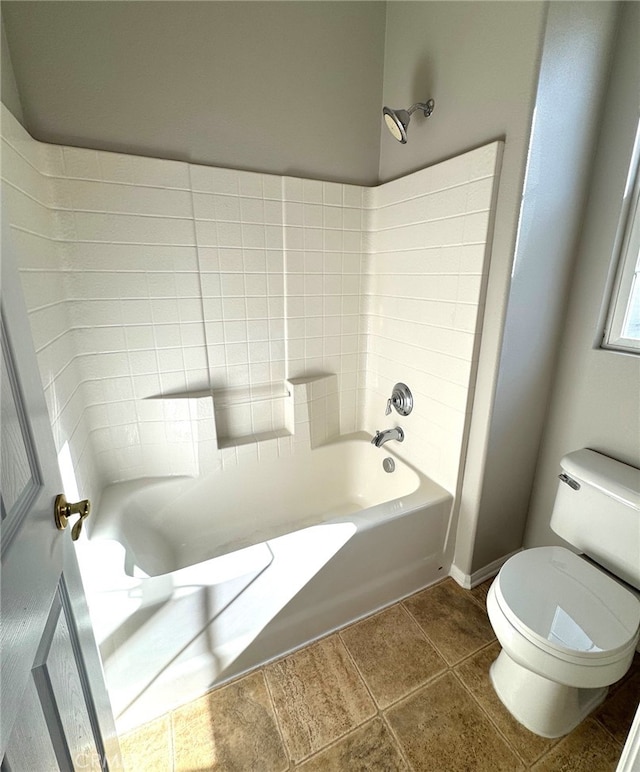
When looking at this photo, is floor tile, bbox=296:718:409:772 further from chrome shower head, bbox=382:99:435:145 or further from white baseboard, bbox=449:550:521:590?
chrome shower head, bbox=382:99:435:145

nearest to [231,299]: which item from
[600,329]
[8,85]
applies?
[8,85]

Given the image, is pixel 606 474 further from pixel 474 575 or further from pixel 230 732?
pixel 230 732

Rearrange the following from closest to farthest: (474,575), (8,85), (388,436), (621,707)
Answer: (8,85), (621,707), (474,575), (388,436)

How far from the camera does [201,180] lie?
1573 millimetres

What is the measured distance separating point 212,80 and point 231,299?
33.8 inches

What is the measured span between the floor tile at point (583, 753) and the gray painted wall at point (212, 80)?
2354mm

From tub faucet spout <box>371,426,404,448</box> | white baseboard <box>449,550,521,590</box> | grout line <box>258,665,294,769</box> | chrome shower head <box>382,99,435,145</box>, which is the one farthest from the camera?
tub faucet spout <box>371,426,404,448</box>

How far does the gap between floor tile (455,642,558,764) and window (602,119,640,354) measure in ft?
4.21

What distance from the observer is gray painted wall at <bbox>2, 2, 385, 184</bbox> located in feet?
4.23

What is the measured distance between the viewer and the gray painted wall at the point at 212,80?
129 centimetres

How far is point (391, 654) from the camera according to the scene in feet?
4.76

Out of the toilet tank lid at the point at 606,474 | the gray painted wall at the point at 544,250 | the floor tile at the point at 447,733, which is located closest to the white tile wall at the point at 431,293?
the gray painted wall at the point at 544,250

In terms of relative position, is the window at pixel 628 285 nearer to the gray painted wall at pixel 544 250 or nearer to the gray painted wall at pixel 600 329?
the gray painted wall at pixel 600 329

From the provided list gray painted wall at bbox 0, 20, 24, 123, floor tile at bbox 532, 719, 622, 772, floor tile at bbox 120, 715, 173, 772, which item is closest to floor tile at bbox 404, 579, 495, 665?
floor tile at bbox 532, 719, 622, 772
